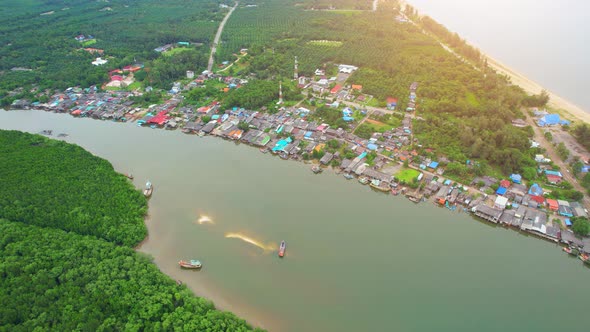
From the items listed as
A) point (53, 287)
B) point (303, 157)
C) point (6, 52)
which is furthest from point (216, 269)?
point (6, 52)

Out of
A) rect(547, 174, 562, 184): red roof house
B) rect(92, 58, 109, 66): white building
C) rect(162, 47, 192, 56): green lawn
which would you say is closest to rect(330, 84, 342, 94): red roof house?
rect(547, 174, 562, 184): red roof house

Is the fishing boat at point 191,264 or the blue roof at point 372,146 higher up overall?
the blue roof at point 372,146

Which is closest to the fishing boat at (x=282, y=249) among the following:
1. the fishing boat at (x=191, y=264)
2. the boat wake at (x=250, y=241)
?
the boat wake at (x=250, y=241)

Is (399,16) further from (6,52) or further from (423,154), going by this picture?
(6,52)

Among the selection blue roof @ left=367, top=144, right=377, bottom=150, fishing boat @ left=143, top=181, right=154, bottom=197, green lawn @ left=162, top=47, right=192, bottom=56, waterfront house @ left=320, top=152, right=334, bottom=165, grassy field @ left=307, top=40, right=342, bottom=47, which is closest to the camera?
fishing boat @ left=143, top=181, right=154, bottom=197

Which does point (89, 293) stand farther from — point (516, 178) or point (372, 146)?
point (516, 178)

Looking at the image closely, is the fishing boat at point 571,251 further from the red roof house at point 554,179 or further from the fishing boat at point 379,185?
the fishing boat at point 379,185

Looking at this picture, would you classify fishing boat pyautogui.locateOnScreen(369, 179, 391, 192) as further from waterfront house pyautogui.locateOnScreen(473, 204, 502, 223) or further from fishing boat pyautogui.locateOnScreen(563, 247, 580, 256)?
fishing boat pyautogui.locateOnScreen(563, 247, 580, 256)
